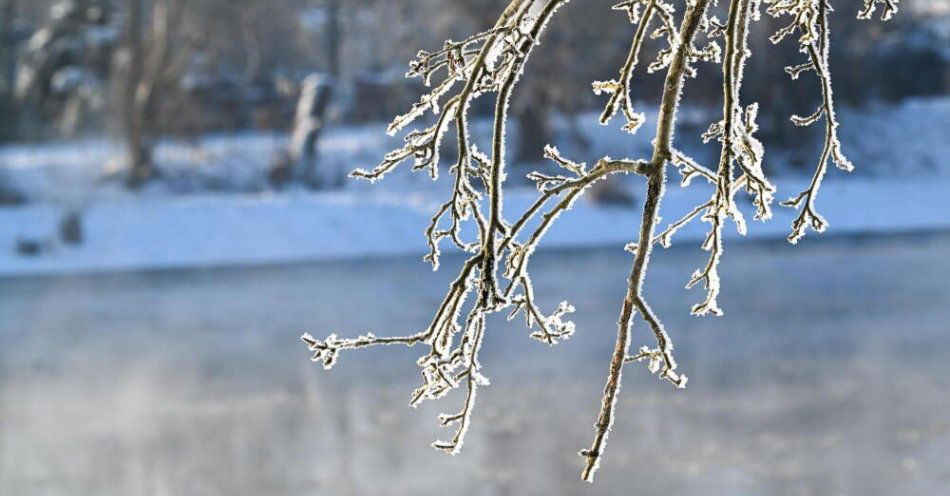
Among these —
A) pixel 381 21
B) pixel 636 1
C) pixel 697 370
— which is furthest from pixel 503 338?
pixel 381 21

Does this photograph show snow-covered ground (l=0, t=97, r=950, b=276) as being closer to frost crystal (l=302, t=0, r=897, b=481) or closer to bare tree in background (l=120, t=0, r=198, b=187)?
bare tree in background (l=120, t=0, r=198, b=187)

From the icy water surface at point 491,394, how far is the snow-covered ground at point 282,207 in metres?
3.13

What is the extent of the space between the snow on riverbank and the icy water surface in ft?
9.40

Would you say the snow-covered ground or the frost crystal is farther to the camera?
the snow-covered ground

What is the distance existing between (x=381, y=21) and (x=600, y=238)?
18972mm

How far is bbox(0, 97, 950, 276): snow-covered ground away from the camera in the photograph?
2283 centimetres

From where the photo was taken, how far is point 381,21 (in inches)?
1612

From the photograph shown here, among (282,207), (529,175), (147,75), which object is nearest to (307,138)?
(282,207)

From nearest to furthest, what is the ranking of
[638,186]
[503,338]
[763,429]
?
[763,429], [503,338], [638,186]

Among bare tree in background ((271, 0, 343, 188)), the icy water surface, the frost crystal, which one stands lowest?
the icy water surface

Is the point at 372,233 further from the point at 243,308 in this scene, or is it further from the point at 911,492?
the point at 911,492

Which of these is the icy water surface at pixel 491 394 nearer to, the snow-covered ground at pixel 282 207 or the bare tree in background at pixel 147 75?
the snow-covered ground at pixel 282 207

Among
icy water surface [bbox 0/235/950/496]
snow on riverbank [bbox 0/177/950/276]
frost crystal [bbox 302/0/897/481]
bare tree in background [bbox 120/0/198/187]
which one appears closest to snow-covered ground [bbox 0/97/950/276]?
snow on riverbank [bbox 0/177/950/276]

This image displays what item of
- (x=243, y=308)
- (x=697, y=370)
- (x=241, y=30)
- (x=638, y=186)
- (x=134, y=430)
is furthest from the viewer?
(x=241, y=30)
